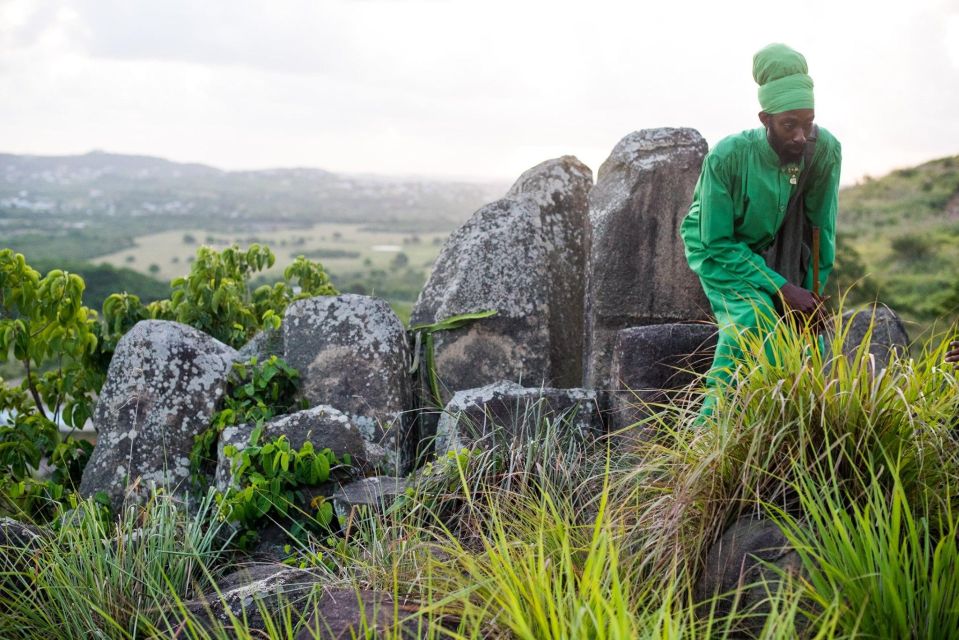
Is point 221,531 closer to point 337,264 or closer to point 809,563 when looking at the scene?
point 809,563

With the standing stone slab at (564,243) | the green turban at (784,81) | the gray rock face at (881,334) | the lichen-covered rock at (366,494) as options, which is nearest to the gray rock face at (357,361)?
the lichen-covered rock at (366,494)

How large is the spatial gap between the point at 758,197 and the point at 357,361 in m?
2.45

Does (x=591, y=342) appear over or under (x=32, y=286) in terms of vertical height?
under

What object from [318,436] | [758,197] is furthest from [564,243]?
[318,436]

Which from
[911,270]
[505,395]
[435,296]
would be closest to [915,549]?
[505,395]

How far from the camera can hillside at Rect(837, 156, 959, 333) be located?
24.1 metres

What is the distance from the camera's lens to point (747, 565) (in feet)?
10.8

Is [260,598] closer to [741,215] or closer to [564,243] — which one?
[741,215]

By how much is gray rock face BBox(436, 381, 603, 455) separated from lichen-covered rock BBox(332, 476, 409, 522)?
1.17 feet

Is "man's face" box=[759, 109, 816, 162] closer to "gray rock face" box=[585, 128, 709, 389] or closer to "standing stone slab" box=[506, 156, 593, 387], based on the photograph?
"gray rock face" box=[585, 128, 709, 389]

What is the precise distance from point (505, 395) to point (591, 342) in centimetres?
114

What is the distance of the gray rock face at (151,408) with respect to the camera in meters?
5.52

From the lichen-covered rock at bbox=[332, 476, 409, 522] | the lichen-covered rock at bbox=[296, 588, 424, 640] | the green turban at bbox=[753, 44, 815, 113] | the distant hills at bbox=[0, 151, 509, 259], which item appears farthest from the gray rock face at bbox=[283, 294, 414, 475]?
the distant hills at bbox=[0, 151, 509, 259]

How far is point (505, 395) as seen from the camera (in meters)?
5.16
